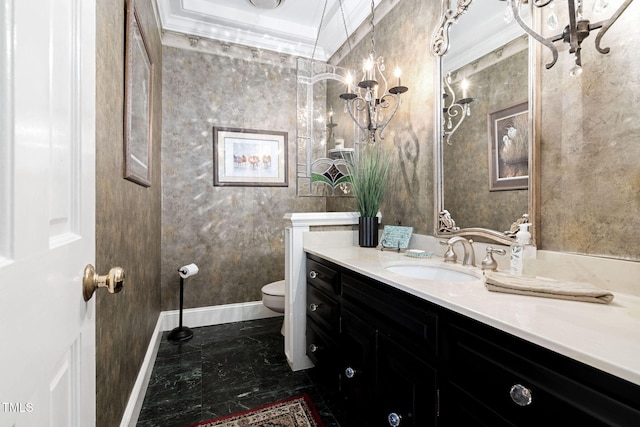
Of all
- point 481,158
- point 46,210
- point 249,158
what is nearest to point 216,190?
point 249,158

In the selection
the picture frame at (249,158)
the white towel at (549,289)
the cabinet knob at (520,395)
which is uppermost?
the picture frame at (249,158)

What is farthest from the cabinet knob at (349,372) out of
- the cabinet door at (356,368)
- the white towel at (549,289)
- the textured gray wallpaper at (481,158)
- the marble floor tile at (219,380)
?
the textured gray wallpaper at (481,158)

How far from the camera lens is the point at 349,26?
274cm

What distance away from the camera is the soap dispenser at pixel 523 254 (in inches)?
46.9

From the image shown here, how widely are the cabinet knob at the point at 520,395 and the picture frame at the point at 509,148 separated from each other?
0.88 m

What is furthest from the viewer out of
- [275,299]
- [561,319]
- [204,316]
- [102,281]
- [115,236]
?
[204,316]

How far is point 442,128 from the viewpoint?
1.75 meters

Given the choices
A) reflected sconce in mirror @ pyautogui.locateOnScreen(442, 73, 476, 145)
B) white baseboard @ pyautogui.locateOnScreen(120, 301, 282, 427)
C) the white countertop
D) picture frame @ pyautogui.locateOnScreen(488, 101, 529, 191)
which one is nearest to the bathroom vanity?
the white countertop

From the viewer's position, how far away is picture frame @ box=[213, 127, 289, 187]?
297 centimetres

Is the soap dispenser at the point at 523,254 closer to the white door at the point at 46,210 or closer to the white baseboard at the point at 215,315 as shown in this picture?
the white door at the point at 46,210

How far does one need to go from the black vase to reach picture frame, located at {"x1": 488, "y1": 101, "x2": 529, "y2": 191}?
826 mm

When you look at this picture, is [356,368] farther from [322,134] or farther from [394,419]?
[322,134]

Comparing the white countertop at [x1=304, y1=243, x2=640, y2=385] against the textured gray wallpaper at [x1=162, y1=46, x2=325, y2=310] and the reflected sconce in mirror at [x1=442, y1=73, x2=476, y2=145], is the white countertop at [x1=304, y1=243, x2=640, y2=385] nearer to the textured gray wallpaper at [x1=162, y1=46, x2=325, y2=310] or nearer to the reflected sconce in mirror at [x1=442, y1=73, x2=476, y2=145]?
the reflected sconce in mirror at [x1=442, y1=73, x2=476, y2=145]

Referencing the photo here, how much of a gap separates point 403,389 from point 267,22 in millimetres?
3220
